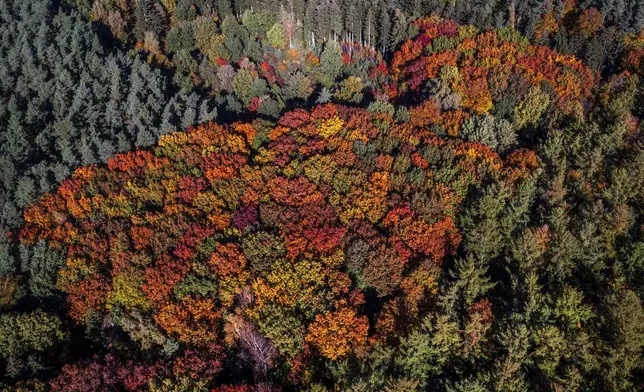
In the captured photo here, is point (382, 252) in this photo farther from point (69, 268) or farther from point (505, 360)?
point (69, 268)

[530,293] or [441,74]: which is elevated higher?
[441,74]

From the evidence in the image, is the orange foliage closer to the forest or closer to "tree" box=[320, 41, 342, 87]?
the forest

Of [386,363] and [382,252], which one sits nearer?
[386,363]

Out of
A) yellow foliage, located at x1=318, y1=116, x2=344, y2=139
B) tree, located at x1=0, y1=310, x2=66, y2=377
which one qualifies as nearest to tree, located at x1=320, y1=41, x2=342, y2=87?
yellow foliage, located at x1=318, y1=116, x2=344, y2=139

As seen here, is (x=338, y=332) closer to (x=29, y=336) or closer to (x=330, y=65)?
(x=29, y=336)

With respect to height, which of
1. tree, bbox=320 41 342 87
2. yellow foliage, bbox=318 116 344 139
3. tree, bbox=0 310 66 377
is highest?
tree, bbox=320 41 342 87

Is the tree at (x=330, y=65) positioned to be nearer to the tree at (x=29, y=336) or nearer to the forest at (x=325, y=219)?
the forest at (x=325, y=219)

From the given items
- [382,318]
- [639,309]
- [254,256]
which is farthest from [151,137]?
[639,309]

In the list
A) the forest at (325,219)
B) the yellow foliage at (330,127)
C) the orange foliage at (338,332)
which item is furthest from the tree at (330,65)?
the orange foliage at (338,332)
